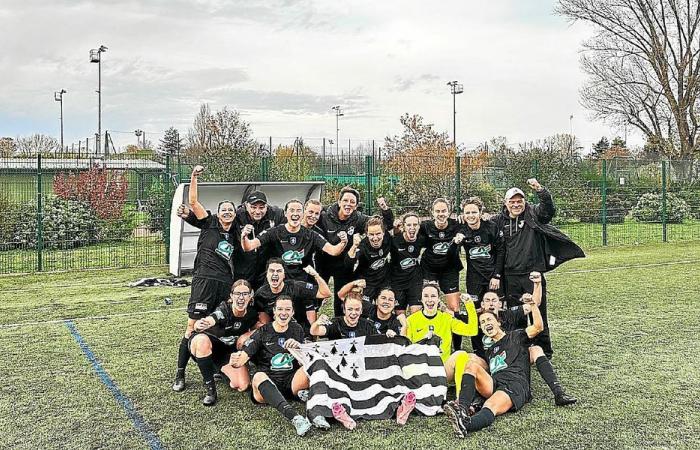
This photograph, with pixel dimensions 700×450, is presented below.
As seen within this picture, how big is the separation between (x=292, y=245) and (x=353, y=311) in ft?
3.45

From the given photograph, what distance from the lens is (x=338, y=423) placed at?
5145mm

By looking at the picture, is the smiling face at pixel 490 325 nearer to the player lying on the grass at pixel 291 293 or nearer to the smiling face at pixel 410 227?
the smiling face at pixel 410 227

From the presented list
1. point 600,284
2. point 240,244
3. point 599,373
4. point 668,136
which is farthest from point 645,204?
point 240,244

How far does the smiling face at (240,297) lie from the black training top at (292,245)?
790 mm

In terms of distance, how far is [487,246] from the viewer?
7020 millimetres

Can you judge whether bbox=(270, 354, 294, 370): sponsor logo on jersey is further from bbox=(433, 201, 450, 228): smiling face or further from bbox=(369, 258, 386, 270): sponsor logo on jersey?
bbox=(433, 201, 450, 228): smiling face

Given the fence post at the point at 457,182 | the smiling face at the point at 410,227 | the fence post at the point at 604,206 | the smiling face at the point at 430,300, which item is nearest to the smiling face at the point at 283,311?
the smiling face at the point at 430,300

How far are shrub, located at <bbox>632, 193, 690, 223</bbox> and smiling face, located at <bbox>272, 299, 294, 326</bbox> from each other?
1567 centimetres

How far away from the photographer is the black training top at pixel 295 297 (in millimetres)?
6164

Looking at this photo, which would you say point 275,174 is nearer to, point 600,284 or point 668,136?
point 600,284

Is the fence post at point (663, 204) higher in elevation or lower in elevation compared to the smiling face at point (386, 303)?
higher

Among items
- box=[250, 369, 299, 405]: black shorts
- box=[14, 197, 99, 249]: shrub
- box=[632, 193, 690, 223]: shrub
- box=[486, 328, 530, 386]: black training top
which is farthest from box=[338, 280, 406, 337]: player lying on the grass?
box=[632, 193, 690, 223]: shrub

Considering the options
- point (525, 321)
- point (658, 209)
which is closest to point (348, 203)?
point (525, 321)

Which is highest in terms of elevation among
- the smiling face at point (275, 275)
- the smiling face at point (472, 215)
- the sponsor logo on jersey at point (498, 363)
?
the smiling face at point (472, 215)
